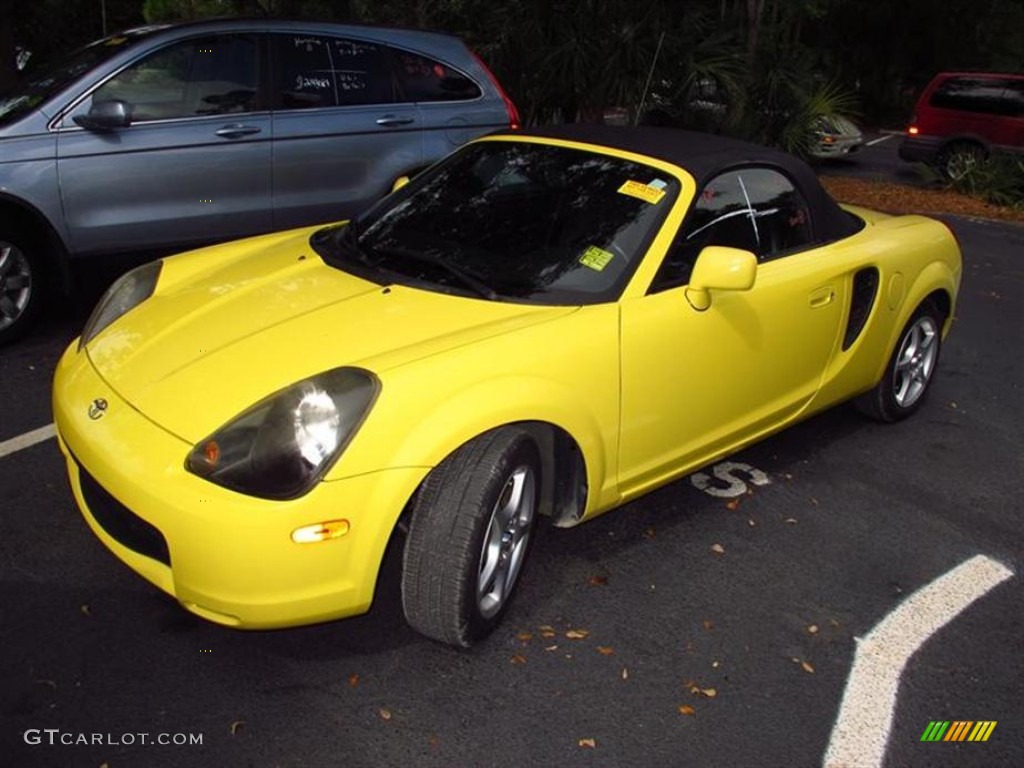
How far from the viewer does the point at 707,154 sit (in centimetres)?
368

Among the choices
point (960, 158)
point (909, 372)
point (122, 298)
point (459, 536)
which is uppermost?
point (122, 298)

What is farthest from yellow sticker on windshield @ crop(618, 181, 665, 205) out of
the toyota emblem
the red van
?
the red van

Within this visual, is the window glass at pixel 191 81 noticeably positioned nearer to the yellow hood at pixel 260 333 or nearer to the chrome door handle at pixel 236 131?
the chrome door handle at pixel 236 131

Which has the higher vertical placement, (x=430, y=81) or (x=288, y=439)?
(x=430, y=81)

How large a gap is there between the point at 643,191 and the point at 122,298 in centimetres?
195

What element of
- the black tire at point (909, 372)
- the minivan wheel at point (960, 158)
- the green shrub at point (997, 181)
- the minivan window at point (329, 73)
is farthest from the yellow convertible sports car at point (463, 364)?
the minivan wheel at point (960, 158)

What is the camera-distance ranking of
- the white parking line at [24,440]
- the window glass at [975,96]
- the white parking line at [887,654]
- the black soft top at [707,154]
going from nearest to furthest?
1. the white parking line at [887,654]
2. the black soft top at [707,154]
3. the white parking line at [24,440]
4. the window glass at [975,96]

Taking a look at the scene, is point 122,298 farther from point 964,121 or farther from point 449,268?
point 964,121

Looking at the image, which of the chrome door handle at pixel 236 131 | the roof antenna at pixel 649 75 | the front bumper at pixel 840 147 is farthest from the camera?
the front bumper at pixel 840 147

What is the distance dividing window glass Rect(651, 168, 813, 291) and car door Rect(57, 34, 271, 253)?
307 centimetres

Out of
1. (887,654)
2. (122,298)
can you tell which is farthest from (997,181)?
(122,298)

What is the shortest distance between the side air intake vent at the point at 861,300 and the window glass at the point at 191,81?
3.60m

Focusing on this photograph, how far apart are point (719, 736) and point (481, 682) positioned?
68 centimetres

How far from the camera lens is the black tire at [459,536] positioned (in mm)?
2652
